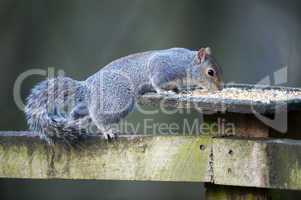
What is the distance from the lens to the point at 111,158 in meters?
1.84

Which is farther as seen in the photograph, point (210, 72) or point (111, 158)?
point (210, 72)

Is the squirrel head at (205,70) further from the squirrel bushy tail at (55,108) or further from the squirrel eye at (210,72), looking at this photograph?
the squirrel bushy tail at (55,108)

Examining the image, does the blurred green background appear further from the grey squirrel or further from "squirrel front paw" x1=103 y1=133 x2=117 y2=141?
"squirrel front paw" x1=103 y1=133 x2=117 y2=141

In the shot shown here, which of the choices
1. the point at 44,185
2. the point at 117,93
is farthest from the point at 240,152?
the point at 44,185

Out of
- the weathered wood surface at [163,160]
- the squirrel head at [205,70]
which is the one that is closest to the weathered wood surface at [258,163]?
the weathered wood surface at [163,160]

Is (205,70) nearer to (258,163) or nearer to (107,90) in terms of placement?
(107,90)

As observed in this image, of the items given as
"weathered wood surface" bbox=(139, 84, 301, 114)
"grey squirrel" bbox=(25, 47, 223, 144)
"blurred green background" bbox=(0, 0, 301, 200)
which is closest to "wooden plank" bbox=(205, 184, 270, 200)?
"weathered wood surface" bbox=(139, 84, 301, 114)

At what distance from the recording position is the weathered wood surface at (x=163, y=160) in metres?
1.67

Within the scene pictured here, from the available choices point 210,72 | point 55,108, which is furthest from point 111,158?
point 210,72

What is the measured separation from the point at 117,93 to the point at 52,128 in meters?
0.55

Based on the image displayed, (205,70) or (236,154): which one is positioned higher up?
(205,70)

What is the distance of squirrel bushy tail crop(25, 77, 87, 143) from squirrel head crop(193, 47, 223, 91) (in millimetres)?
647

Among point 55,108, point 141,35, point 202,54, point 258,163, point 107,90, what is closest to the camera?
point 258,163

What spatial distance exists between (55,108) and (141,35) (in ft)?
4.26
